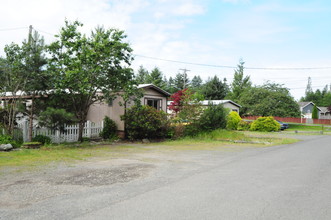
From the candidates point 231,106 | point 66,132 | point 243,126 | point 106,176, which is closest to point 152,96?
point 66,132

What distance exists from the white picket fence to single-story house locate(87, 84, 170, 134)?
3.82 feet

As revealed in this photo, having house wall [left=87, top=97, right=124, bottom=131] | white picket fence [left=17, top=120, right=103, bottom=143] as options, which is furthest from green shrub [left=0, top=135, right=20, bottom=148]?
house wall [left=87, top=97, right=124, bottom=131]

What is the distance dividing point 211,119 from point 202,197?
13.2m

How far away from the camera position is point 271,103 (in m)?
32.8

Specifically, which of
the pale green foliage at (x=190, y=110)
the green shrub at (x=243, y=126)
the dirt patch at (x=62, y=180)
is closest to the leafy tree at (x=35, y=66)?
the dirt patch at (x=62, y=180)

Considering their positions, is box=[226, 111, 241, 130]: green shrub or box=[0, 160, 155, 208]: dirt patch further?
box=[226, 111, 241, 130]: green shrub

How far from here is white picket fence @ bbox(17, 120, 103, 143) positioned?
41.5 feet

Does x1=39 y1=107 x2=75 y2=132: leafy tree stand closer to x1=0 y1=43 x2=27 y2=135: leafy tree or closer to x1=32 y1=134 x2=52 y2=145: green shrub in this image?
x1=32 y1=134 x2=52 y2=145: green shrub

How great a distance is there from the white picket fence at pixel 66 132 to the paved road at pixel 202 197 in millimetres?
7749

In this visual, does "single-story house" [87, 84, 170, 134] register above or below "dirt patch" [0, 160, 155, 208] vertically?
above

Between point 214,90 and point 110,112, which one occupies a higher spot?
point 214,90

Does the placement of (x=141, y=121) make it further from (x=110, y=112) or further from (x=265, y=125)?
(x=265, y=125)

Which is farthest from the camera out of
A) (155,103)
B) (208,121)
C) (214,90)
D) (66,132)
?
(214,90)

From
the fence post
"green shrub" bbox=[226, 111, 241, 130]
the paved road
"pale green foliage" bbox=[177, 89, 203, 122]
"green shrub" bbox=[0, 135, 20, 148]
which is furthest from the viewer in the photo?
"green shrub" bbox=[226, 111, 241, 130]
